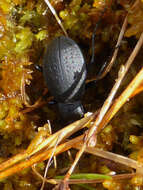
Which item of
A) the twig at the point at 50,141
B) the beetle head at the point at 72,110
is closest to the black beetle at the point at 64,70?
the beetle head at the point at 72,110

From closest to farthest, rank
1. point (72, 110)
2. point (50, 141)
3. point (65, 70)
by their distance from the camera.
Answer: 1. point (50, 141)
2. point (65, 70)
3. point (72, 110)

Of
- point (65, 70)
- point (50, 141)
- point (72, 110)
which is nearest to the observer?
point (50, 141)

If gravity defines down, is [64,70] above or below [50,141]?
above

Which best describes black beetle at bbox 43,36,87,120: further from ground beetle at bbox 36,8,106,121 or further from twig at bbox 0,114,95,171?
twig at bbox 0,114,95,171

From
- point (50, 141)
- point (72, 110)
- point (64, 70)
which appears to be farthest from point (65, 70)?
point (50, 141)

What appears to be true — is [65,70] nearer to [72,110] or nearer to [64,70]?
[64,70]

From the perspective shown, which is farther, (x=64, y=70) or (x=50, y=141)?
(x=64, y=70)

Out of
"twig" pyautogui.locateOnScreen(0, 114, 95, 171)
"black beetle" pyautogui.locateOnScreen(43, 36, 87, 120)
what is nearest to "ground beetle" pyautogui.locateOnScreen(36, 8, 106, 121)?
"black beetle" pyautogui.locateOnScreen(43, 36, 87, 120)

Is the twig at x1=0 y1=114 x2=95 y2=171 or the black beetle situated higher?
the black beetle

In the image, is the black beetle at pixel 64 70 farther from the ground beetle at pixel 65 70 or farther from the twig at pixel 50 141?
the twig at pixel 50 141
